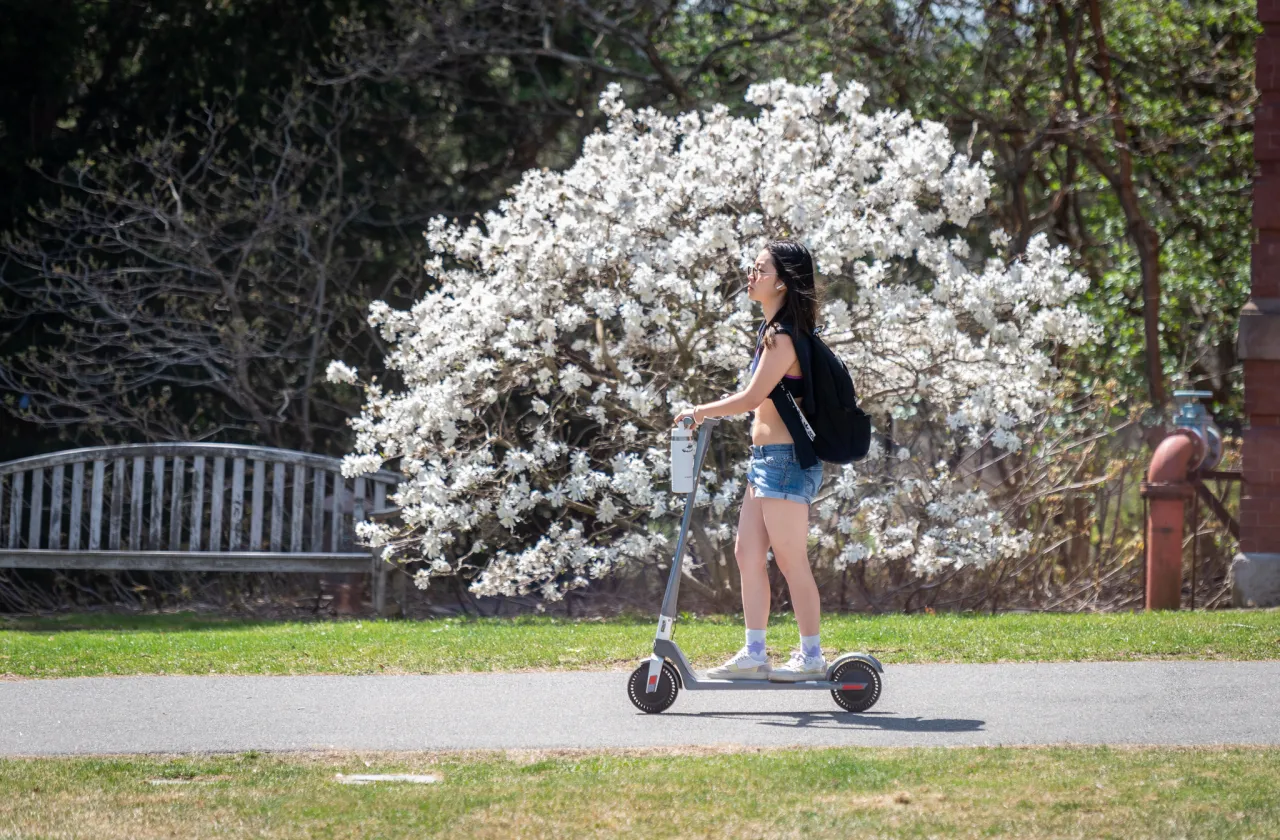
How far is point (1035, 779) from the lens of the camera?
4.79 metres

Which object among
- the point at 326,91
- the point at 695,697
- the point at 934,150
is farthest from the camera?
the point at 326,91

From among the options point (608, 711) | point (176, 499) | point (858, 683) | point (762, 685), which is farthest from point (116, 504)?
point (858, 683)

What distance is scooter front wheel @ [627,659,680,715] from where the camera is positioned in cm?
609

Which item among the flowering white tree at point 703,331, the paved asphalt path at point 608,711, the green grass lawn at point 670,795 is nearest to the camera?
the green grass lawn at point 670,795

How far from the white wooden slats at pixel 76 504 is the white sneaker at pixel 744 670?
6918 millimetres

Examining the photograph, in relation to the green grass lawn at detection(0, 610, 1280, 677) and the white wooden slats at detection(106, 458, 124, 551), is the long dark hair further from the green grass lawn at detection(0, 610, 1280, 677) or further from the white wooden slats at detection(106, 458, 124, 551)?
the white wooden slats at detection(106, 458, 124, 551)

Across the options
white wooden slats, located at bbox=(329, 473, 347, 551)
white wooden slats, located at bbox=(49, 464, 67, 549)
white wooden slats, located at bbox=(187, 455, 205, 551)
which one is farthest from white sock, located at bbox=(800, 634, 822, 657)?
white wooden slats, located at bbox=(49, 464, 67, 549)

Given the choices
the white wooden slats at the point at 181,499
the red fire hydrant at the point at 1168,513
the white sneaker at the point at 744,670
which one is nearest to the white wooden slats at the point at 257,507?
the white wooden slats at the point at 181,499

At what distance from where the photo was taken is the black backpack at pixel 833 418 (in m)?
5.98

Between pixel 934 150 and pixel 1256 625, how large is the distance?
11.8ft

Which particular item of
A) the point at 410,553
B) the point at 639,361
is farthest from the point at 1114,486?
the point at 410,553

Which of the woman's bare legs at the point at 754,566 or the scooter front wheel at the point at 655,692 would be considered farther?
the woman's bare legs at the point at 754,566

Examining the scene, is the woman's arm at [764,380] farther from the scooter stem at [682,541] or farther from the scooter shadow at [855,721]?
the scooter shadow at [855,721]

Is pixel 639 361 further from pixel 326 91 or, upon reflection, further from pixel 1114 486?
pixel 326 91
